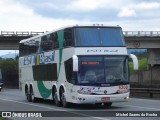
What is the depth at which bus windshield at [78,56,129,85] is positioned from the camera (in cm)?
2150

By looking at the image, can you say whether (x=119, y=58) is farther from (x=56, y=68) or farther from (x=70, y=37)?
(x=56, y=68)

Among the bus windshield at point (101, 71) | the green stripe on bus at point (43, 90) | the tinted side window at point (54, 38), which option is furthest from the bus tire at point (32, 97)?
the bus windshield at point (101, 71)

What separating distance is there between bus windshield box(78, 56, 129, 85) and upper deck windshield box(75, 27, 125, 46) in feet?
2.54

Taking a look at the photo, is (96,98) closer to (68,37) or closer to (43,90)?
(68,37)

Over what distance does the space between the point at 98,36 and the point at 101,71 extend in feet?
5.56

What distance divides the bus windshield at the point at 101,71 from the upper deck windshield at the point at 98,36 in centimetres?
77

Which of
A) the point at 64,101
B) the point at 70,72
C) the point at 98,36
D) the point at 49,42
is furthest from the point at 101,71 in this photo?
the point at 49,42

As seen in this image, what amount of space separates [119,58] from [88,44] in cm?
142

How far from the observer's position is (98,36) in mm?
22375

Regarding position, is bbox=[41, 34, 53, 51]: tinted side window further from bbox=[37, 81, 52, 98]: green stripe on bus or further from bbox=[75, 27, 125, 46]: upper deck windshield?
bbox=[75, 27, 125, 46]: upper deck windshield

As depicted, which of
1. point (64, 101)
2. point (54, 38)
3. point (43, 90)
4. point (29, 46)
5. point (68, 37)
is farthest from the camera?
point (29, 46)

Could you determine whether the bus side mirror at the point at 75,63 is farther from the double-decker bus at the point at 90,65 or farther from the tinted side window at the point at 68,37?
the tinted side window at the point at 68,37

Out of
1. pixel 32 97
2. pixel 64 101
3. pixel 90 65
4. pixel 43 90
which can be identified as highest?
pixel 90 65

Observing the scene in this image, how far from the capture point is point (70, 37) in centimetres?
2245
